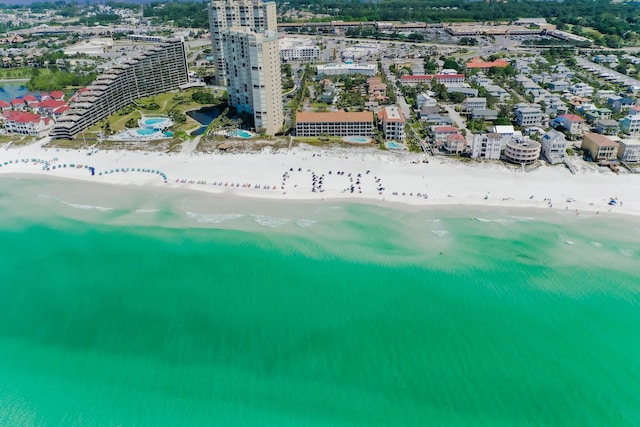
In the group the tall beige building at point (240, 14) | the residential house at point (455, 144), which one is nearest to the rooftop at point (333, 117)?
the residential house at point (455, 144)

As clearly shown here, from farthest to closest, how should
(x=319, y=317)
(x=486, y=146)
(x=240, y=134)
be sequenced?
(x=240, y=134) < (x=486, y=146) < (x=319, y=317)

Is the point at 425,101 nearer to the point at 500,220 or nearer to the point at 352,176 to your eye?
the point at 352,176

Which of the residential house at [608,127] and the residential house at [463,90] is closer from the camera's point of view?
the residential house at [608,127]

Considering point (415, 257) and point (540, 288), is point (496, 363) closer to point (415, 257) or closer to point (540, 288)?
point (540, 288)

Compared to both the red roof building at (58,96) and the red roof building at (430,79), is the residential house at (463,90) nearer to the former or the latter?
the red roof building at (430,79)

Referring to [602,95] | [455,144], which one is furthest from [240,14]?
[602,95]

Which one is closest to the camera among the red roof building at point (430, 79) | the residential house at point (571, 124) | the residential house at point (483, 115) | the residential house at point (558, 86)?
the residential house at point (571, 124)
